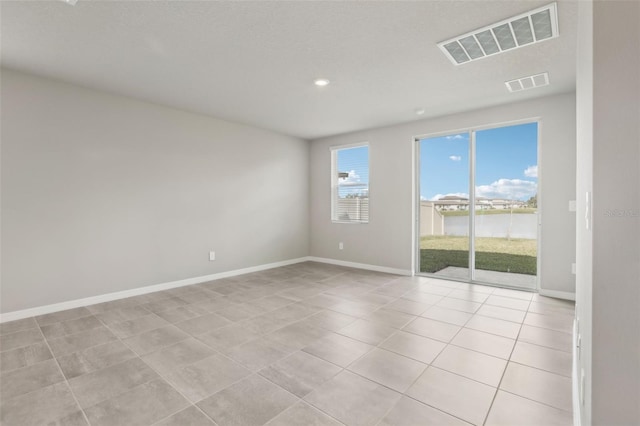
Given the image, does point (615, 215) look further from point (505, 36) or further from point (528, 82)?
point (528, 82)

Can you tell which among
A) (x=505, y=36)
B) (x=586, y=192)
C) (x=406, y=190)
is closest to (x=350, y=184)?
(x=406, y=190)

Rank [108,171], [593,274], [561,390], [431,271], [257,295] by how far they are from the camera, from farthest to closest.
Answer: [431,271] → [257,295] → [108,171] → [561,390] → [593,274]

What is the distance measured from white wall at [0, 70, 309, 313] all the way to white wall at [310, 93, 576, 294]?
1360 mm

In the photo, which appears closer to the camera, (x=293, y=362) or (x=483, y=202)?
(x=293, y=362)

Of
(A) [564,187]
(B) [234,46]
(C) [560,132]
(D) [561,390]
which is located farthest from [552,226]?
(B) [234,46]

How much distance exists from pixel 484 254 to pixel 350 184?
2686mm

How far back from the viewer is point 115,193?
3811mm

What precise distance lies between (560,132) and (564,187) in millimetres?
710

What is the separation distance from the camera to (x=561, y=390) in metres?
1.93

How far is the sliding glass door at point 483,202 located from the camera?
4332 mm

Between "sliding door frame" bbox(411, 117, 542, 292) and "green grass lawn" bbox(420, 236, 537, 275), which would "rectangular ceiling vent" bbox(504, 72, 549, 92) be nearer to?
"sliding door frame" bbox(411, 117, 542, 292)

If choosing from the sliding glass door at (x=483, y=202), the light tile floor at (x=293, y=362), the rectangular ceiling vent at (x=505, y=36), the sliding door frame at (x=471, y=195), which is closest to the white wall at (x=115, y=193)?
the light tile floor at (x=293, y=362)

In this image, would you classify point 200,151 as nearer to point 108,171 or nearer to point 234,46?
point 108,171

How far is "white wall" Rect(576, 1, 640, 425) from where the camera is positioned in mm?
786
